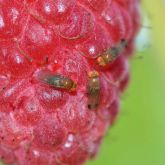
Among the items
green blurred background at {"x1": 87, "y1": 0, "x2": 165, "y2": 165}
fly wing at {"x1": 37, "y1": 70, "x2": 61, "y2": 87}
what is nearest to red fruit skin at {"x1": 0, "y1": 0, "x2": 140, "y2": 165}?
fly wing at {"x1": 37, "y1": 70, "x2": 61, "y2": 87}

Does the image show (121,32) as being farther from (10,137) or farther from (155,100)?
(155,100)

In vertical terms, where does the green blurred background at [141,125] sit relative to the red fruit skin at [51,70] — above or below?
below

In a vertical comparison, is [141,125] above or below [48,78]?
below

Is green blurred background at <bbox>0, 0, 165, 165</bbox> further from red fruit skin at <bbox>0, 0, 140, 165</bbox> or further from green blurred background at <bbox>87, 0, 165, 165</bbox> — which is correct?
red fruit skin at <bbox>0, 0, 140, 165</bbox>

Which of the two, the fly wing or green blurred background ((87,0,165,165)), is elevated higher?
the fly wing

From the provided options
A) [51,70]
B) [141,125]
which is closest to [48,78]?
[51,70]

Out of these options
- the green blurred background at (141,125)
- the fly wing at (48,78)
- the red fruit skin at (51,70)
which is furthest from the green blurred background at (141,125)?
the fly wing at (48,78)

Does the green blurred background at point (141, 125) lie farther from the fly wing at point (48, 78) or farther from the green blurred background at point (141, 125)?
the fly wing at point (48, 78)

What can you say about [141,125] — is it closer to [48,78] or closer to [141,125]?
[141,125]
